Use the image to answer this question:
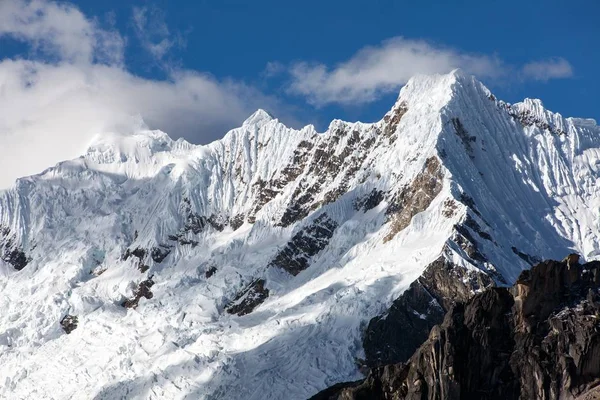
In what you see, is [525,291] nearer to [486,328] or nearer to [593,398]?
[486,328]

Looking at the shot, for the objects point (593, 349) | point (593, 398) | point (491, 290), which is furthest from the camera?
point (491, 290)

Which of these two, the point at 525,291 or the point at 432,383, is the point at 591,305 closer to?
the point at 525,291

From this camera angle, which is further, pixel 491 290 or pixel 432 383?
pixel 491 290

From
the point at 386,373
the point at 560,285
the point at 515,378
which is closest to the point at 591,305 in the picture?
the point at 560,285

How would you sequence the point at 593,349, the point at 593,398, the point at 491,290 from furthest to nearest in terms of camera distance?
1. the point at 491,290
2. the point at 593,349
3. the point at 593,398

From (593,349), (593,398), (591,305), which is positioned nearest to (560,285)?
(591,305)

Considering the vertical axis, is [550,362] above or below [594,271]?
below
